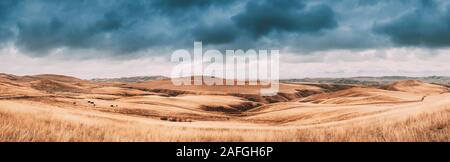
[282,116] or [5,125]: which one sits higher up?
[5,125]

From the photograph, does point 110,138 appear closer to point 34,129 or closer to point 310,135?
point 34,129

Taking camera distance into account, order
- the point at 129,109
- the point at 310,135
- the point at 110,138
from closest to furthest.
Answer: the point at 110,138 → the point at 310,135 → the point at 129,109

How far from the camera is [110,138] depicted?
12039 mm

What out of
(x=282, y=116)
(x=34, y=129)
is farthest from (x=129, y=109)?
(x=34, y=129)

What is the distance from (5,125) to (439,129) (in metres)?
12.6
